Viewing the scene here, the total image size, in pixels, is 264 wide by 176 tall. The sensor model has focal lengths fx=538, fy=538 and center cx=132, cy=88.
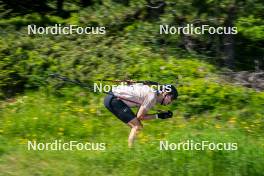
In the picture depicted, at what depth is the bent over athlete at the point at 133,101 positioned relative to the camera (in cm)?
707

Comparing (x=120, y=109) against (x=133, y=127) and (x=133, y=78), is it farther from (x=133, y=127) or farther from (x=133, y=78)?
(x=133, y=78)

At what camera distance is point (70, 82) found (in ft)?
29.2

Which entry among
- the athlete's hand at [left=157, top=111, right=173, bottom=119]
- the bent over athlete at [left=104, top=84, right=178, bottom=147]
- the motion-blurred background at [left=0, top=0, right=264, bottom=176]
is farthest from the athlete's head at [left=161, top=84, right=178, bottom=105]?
the motion-blurred background at [left=0, top=0, right=264, bottom=176]

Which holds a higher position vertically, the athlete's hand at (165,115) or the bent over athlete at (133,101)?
the bent over athlete at (133,101)

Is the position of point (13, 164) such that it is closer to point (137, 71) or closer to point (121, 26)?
point (137, 71)

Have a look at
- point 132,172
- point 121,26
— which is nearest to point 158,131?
point 132,172

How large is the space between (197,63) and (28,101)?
114 inches

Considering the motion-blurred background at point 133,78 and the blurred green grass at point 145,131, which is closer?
the blurred green grass at point 145,131

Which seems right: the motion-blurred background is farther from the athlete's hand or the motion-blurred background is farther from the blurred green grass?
the athlete's hand

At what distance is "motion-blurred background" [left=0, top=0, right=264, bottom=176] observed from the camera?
6.41 metres

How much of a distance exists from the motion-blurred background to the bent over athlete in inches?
10.8

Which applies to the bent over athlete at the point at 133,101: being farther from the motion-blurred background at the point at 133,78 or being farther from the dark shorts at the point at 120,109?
the motion-blurred background at the point at 133,78

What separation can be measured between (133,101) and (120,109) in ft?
0.70

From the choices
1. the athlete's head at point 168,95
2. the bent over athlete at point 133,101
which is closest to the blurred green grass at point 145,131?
the bent over athlete at point 133,101
